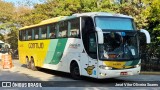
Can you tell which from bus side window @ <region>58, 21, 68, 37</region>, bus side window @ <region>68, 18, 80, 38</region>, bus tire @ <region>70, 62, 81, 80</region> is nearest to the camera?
bus side window @ <region>68, 18, 80, 38</region>

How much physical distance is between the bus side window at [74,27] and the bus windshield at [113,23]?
1.43 meters

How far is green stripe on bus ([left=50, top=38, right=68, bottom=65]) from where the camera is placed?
16219 millimetres

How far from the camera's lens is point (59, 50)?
658 inches

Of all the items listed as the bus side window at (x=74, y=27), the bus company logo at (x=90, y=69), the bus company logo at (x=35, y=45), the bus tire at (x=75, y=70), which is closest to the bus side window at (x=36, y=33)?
the bus company logo at (x=35, y=45)

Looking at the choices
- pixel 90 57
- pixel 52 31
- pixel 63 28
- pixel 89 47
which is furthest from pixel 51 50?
pixel 90 57

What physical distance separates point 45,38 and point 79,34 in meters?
4.71

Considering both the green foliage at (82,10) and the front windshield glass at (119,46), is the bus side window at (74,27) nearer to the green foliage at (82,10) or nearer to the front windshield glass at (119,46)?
the front windshield glass at (119,46)

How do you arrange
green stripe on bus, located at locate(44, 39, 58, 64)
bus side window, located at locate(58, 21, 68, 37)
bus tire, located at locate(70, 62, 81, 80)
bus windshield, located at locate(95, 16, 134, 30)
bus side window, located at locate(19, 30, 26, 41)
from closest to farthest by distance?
bus windshield, located at locate(95, 16, 134, 30), bus tire, located at locate(70, 62, 81, 80), bus side window, located at locate(58, 21, 68, 37), green stripe on bus, located at locate(44, 39, 58, 64), bus side window, located at locate(19, 30, 26, 41)

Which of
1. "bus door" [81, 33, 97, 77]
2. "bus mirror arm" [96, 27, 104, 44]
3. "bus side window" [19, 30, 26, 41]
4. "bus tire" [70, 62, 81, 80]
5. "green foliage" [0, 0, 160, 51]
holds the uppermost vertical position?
"green foliage" [0, 0, 160, 51]

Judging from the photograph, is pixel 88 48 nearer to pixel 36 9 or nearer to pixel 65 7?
pixel 65 7

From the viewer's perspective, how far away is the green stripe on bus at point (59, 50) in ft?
53.2

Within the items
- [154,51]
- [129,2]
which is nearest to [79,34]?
[154,51]

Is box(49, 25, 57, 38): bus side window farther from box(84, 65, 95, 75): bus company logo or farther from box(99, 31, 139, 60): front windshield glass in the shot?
box(99, 31, 139, 60): front windshield glass

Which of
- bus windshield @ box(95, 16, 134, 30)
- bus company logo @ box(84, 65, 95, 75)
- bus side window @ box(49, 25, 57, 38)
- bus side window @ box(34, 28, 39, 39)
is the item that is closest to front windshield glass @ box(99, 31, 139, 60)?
bus windshield @ box(95, 16, 134, 30)
